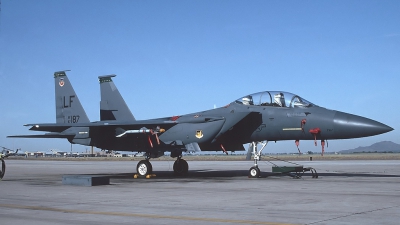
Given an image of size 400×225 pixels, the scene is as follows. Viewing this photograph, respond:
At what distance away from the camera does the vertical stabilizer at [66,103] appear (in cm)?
2411

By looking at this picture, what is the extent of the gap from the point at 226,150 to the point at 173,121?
2.58m

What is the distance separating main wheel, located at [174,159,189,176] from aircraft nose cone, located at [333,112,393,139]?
7907mm

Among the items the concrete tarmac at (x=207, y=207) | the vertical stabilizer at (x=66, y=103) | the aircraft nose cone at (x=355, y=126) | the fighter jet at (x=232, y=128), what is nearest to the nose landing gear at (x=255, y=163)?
the fighter jet at (x=232, y=128)

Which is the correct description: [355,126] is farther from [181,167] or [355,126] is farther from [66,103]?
[66,103]

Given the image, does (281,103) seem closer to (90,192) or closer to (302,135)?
(302,135)

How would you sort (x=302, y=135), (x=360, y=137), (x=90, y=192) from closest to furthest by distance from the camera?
(x=90, y=192) < (x=360, y=137) < (x=302, y=135)

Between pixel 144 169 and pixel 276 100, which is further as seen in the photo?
pixel 144 169

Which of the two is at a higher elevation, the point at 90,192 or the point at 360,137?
the point at 360,137

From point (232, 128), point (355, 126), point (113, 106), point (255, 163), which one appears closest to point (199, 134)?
point (232, 128)

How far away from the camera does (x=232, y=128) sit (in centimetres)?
1881

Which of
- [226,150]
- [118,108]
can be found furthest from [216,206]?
[118,108]

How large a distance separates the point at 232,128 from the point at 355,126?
4.78 meters

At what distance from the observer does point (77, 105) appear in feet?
79.3

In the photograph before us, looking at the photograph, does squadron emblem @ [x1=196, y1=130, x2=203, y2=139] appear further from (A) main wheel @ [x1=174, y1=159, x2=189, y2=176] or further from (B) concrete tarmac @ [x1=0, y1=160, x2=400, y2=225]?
(B) concrete tarmac @ [x1=0, y1=160, x2=400, y2=225]
